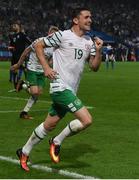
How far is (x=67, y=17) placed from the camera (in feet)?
218

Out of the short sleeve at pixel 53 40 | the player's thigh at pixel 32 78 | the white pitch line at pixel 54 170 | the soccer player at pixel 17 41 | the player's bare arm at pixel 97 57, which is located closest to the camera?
the white pitch line at pixel 54 170

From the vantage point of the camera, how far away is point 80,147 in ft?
34.0

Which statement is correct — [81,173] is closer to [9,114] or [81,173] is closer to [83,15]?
[83,15]

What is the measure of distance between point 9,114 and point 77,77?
23.1 feet

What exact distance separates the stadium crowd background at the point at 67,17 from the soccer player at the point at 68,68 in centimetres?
5073

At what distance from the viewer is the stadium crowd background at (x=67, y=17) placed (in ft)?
207

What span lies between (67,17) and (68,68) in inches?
2304

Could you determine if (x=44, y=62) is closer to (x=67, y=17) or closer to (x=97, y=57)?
(x=97, y=57)

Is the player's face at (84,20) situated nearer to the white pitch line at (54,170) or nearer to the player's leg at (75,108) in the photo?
the player's leg at (75,108)

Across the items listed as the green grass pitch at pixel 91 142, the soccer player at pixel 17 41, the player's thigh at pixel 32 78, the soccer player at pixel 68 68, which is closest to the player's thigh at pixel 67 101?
the soccer player at pixel 68 68

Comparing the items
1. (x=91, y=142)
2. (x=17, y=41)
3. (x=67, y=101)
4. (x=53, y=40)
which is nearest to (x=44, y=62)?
(x=53, y=40)

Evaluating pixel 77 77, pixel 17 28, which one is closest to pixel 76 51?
pixel 77 77

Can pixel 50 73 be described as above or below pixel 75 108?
above

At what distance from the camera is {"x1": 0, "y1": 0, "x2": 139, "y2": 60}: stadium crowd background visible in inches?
2480
